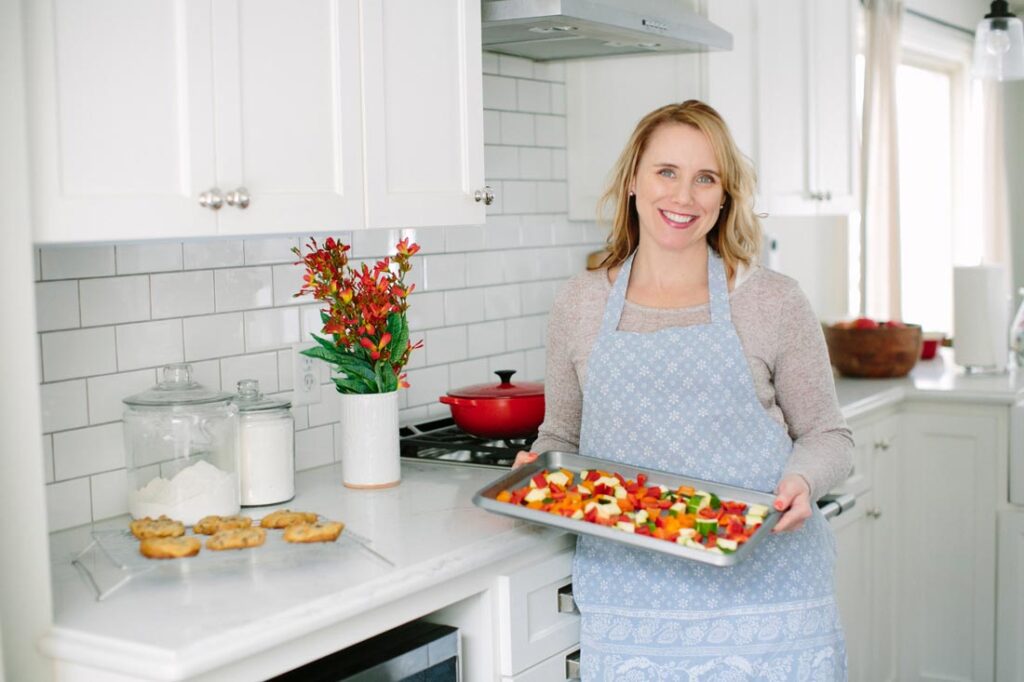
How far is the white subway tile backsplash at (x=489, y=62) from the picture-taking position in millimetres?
3365

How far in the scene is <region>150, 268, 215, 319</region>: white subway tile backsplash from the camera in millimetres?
2463

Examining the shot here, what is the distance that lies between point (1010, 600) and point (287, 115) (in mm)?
2894

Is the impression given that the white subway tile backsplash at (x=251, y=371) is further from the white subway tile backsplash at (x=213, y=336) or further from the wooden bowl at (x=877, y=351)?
the wooden bowl at (x=877, y=351)

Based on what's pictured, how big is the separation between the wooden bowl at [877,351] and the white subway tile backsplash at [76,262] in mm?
2661

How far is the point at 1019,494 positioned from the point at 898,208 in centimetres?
225

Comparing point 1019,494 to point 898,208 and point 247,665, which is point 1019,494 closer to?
point 898,208

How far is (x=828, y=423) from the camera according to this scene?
248 cm

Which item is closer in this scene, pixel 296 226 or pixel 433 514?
pixel 296 226

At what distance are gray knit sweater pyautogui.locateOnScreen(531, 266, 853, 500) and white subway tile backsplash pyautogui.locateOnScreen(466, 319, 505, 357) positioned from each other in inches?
32.8

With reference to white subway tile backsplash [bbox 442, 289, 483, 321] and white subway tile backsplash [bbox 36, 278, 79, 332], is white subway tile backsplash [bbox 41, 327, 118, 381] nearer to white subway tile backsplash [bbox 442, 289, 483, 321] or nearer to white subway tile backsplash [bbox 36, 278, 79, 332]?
white subway tile backsplash [bbox 36, 278, 79, 332]

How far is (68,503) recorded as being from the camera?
2293mm

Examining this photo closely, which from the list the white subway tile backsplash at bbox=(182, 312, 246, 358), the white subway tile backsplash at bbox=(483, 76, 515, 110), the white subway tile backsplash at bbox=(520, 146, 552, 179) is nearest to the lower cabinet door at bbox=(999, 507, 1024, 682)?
the white subway tile backsplash at bbox=(520, 146, 552, 179)

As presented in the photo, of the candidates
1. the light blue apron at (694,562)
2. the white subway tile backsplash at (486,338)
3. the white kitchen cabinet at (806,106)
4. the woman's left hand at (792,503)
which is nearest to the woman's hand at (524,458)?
the light blue apron at (694,562)

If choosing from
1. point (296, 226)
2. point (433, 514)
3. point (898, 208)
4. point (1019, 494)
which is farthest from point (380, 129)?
point (898, 208)
